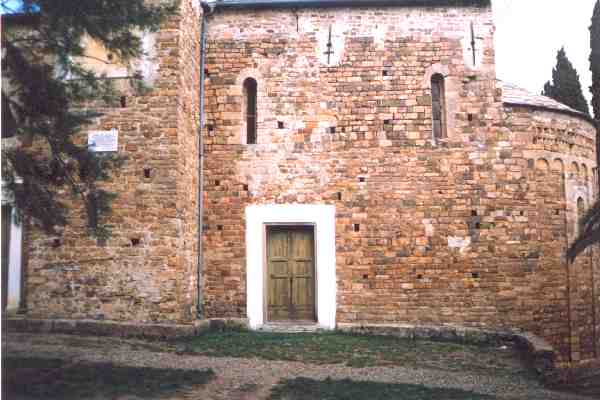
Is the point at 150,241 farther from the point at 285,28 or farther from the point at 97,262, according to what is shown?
the point at 285,28

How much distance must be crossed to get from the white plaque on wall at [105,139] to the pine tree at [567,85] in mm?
13825

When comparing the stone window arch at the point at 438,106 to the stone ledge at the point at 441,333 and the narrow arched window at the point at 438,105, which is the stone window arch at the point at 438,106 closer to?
the narrow arched window at the point at 438,105

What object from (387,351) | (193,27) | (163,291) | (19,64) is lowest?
(387,351)

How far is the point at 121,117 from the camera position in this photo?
889 cm

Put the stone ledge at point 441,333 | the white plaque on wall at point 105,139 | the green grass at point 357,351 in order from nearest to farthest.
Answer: the green grass at point 357,351, the white plaque on wall at point 105,139, the stone ledge at point 441,333

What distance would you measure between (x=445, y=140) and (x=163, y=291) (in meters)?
5.73

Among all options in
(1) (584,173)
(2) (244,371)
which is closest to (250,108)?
(2) (244,371)

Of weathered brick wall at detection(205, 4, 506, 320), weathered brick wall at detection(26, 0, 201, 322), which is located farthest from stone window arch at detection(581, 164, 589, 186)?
weathered brick wall at detection(26, 0, 201, 322)

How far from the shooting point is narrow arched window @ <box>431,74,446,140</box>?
33.1 feet

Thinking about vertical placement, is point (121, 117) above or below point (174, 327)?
above

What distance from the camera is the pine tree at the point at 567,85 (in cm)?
1636

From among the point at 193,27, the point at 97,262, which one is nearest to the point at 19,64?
the point at 97,262

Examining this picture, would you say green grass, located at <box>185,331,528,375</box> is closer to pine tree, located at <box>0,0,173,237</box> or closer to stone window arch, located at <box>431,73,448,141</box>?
pine tree, located at <box>0,0,173,237</box>

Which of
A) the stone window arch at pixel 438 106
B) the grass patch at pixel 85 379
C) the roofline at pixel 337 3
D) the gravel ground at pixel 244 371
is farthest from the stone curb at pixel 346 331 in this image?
the roofline at pixel 337 3
